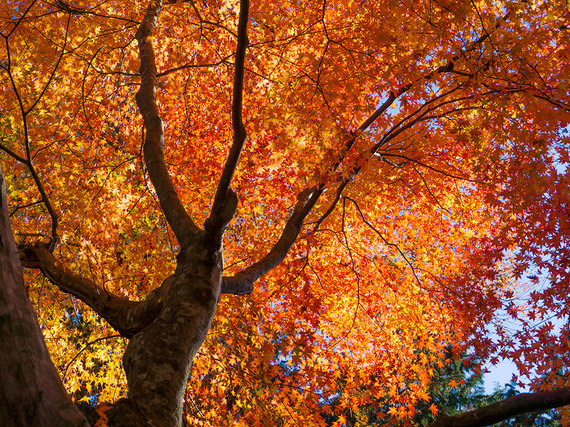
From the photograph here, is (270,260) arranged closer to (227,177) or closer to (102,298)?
(227,177)

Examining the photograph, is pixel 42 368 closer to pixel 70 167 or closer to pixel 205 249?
pixel 205 249

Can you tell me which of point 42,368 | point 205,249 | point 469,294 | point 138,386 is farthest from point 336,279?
point 42,368

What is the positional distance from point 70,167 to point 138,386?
6346 millimetres

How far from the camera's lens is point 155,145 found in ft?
14.0

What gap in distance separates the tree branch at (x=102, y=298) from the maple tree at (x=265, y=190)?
0.06 feet

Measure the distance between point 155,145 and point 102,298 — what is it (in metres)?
1.71

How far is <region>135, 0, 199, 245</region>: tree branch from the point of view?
3730 millimetres

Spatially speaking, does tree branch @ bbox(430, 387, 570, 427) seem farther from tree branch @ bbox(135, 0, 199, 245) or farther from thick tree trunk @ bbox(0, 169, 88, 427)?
tree branch @ bbox(135, 0, 199, 245)

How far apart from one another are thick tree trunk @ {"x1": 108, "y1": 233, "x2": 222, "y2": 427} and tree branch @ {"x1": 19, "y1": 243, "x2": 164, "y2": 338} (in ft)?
0.86

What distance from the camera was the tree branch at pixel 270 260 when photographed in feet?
12.4

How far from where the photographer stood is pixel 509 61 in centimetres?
505

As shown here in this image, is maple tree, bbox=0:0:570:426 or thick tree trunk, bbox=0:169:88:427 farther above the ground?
maple tree, bbox=0:0:570:426

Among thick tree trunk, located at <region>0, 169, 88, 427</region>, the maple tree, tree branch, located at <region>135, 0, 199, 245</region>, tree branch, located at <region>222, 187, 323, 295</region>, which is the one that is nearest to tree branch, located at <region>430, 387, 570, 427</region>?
the maple tree

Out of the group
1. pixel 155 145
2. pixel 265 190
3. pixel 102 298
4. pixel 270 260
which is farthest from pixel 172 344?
pixel 265 190
